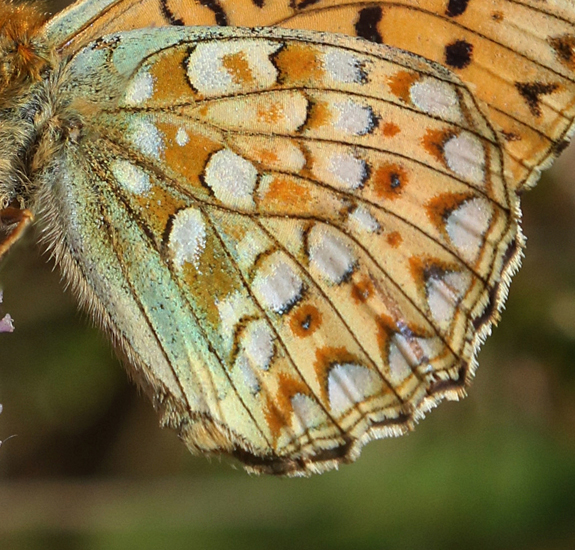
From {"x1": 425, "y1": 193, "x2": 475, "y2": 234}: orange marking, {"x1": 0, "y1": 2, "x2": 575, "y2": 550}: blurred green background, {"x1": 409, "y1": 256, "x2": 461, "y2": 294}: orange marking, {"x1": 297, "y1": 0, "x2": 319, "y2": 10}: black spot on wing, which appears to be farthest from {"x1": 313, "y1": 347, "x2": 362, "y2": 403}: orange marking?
{"x1": 0, "y1": 2, "x2": 575, "y2": 550}: blurred green background

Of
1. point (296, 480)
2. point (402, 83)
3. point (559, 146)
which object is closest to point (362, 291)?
point (402, 83)

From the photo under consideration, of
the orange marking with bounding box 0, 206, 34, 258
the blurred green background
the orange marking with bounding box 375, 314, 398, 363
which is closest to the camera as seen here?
the orange marking with bounding box 0, 206, 34, 258

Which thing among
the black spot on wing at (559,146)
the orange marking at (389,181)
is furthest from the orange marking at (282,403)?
the black spot on wing at (559,146)

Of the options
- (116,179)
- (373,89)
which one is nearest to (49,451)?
(116,179)

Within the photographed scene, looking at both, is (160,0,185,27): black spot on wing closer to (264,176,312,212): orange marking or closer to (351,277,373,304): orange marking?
(264,176,312,212): orange marking

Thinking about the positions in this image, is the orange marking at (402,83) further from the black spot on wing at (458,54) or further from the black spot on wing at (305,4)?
the black spot on wing at (305,4)

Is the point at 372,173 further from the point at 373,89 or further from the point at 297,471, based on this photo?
the point at 297,471

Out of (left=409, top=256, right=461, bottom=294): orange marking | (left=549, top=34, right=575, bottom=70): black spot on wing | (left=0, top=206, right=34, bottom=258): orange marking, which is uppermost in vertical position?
(left=0, top=206, right=34, bottom=258): orange marking
